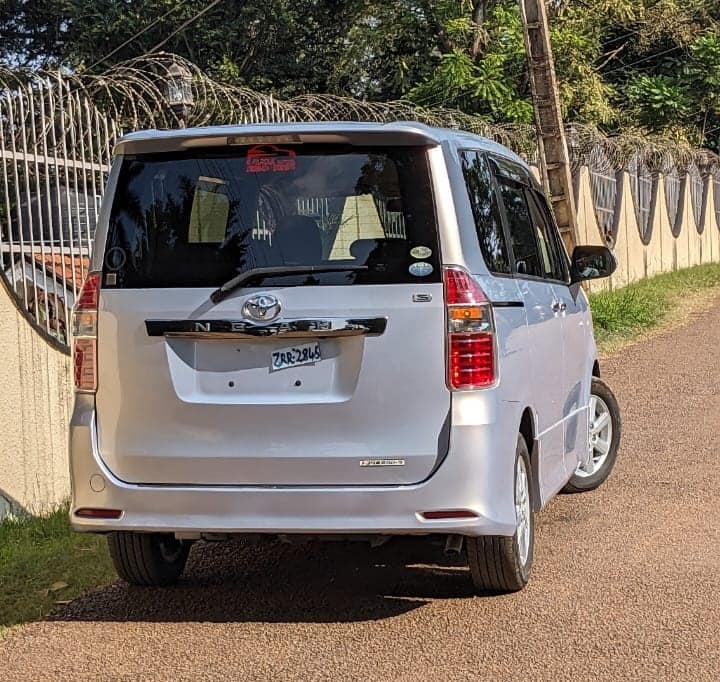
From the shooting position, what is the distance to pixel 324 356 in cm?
486

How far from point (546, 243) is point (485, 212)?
4.53 ft

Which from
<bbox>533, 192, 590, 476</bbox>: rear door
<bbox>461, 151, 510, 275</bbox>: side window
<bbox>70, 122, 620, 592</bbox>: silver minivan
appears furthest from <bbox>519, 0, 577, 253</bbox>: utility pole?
<bbox>70, 122, 620, 592</bbox>: silver minivan

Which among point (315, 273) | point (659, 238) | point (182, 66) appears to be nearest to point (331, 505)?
point (315, 273)

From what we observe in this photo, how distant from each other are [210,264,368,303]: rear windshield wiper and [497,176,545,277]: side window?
3.65 ft

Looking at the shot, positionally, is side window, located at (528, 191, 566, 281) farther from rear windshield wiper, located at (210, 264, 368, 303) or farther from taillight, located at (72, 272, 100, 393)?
taillight, located at (72, 272, 100, 393)

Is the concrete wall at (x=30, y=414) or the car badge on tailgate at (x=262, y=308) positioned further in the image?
the concrete wall at (x=30, y=414)

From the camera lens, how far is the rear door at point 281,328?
4816mm

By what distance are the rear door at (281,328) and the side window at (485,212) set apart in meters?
0.36

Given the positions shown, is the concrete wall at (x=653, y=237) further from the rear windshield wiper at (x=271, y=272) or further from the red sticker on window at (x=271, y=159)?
the rear windshield wiper at (x=271, y=272)

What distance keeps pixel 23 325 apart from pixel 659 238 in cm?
1860

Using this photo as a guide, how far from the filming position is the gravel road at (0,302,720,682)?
4.60 m

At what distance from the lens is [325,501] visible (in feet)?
15.8

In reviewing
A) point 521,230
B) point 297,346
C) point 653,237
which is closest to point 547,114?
point 653,237

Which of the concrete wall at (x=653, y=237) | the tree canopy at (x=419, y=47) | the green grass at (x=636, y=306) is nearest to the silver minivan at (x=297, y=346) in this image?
the green grass at (x=636, y=306)
